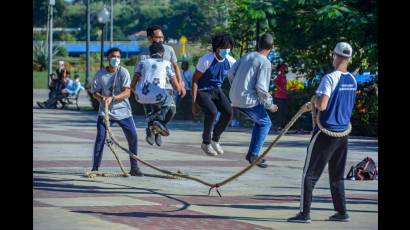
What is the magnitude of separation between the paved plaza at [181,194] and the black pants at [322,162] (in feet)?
0.78

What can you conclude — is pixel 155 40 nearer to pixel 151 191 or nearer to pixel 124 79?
pixel 124 79

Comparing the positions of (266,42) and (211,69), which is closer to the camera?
(266,42)

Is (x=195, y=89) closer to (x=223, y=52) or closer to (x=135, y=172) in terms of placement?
(x=223, y=52)

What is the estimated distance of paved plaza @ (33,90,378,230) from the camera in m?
11.1

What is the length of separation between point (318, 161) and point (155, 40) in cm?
501

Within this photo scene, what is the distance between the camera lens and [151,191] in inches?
544

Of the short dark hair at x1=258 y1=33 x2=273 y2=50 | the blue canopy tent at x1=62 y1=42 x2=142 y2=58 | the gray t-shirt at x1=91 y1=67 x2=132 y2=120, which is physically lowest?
the blue canopy tent at x1=62 y1=42 x2=142 y2=58

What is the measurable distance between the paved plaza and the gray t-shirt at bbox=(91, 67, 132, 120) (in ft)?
2.86

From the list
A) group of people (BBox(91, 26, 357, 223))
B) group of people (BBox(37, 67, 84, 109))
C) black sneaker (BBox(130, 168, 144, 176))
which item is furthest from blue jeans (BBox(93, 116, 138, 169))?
group of people (BBox(37, 67, 84, 109))

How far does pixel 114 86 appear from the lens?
15.3 metres

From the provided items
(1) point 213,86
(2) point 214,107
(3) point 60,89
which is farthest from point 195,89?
(3) point 60,89

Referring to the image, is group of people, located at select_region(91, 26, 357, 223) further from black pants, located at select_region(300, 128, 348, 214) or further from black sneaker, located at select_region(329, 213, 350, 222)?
black sneaker, located at select_region(329, 213, 350, 222)

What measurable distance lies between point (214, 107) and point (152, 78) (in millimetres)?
1082
